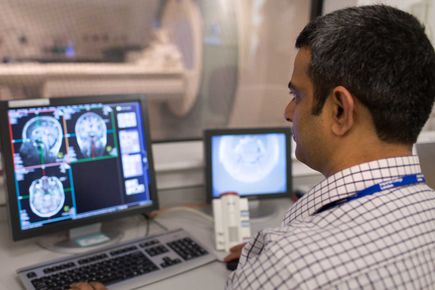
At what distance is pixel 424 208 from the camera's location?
0.77 m

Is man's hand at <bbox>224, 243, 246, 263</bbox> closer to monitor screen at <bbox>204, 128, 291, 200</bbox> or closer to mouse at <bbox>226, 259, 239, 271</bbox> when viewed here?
mouse at <bbox>226, 259, 239, 271</bbox>

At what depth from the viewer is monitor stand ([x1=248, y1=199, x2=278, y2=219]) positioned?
1665 millimetres

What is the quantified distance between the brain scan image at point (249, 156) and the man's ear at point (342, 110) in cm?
87

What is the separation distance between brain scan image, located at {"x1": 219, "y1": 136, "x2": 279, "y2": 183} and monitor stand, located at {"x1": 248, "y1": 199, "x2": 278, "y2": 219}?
115 mm

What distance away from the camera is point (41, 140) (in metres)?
1.27

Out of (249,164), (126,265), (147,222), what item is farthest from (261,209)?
(126,265)

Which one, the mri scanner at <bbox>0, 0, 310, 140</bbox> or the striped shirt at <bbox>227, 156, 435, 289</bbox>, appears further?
the mri scanner at <bbox>0, 0, 310, 140</bbox>

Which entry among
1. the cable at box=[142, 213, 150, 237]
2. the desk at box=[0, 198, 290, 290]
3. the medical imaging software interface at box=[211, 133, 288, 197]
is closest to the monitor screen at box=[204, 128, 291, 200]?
A: the medical imaging software interface at box=[211, 133, 288, 197]

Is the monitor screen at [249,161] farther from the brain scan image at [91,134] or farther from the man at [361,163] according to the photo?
the man at [361,163]

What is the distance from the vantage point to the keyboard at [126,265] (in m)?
1.11

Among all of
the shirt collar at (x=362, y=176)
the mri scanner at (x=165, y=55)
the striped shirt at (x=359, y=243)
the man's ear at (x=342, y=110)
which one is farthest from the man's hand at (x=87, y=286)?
the mri scanner at (x=165, y=55)

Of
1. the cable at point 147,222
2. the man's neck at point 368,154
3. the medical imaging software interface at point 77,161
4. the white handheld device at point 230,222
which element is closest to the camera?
the man's neck at point 368,154

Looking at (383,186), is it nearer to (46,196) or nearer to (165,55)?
(46,196)

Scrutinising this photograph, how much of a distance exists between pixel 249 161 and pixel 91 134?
62cm
